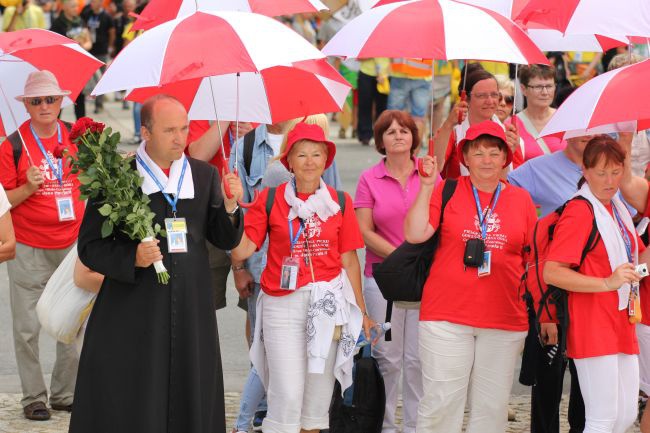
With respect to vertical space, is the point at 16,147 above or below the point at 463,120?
below

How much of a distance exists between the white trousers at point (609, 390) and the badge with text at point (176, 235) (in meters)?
2.05

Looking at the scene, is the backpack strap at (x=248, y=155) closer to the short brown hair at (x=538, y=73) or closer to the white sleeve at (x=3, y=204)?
the white sleeve at (x=3, y=204)

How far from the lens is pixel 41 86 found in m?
7.51

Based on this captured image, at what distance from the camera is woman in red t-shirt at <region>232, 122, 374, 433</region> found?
6430 millimetres

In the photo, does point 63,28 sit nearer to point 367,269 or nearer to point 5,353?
point 5,353

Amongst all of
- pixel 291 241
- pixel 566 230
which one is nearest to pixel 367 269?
pixel 291 241

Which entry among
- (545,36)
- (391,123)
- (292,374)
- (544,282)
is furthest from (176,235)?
(545,36)

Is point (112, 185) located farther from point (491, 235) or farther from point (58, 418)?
point (58, 418)

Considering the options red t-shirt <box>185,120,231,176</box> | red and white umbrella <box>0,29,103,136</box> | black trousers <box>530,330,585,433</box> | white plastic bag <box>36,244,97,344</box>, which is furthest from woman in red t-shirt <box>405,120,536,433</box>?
red and white umbrella <box>0,29,103,136</box>

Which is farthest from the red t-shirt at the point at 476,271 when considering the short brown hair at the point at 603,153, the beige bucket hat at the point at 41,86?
the beige bucket hat at the point at 41,86

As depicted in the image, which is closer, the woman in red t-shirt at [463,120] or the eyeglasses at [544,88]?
the woman in red t-shirt at [463,120]

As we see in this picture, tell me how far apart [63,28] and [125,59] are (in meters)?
13.1

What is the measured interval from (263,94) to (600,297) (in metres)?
2.16

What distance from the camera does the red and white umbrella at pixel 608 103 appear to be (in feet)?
18.8
